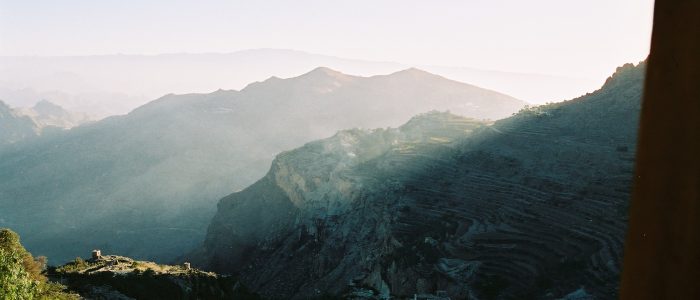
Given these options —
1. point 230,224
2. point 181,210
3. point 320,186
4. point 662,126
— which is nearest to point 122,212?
point 181,210

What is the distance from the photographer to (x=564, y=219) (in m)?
52.0

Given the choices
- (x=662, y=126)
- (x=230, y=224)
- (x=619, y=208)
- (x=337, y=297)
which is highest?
(x=662, y=126)

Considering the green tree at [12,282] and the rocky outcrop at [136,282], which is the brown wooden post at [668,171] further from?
the rocky outcrop at [136,282]

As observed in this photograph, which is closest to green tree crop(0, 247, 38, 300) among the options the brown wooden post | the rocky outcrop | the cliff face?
the rocky outcrop

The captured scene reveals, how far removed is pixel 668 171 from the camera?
1.84 m

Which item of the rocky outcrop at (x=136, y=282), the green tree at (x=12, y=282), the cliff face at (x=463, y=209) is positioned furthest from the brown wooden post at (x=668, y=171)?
the cliff face at (x=463, y=209)

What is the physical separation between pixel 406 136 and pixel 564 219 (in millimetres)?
51202

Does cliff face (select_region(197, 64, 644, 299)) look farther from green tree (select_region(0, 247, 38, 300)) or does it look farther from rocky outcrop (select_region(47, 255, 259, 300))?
green tree (select_region(0, 247, 38, 300))

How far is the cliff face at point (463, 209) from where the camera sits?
154 feet

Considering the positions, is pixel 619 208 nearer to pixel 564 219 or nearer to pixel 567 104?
pixel 564 219

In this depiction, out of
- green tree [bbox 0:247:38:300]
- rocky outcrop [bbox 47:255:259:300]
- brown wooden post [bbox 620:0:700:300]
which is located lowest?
rocky outcrop [bbox 47:255:259:300]

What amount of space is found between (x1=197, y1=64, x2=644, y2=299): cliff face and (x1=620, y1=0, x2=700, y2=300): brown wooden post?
42.4 meters

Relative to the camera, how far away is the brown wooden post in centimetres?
176

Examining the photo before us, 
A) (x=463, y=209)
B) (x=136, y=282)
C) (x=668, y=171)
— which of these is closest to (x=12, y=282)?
(x=136, y=282)
